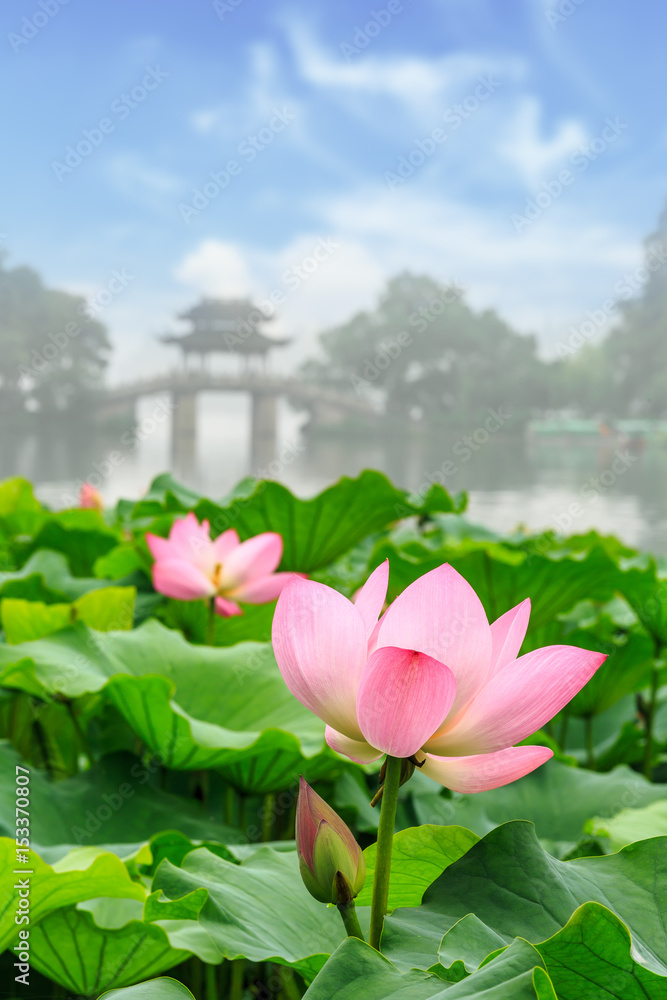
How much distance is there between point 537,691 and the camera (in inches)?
9.6

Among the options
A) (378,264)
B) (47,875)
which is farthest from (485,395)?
(47,875)

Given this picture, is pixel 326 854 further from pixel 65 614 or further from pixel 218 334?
pixel 218 334

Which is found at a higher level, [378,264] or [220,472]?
[378,264]

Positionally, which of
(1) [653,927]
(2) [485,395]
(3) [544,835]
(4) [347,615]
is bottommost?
(3) [544,835]

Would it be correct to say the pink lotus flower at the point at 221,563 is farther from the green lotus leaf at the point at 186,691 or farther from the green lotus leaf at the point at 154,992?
the green lotus leaf at the point at 154,992

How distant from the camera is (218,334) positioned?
671 centimetres

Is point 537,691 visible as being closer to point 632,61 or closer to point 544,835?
point 544,835

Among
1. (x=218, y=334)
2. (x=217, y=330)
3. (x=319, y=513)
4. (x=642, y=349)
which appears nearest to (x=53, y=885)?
(x=319, y=513)

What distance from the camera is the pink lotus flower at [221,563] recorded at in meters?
0.72

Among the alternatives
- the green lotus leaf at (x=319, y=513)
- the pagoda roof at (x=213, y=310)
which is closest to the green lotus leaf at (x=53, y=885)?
the green lotus leaf at (x=319, y=513)

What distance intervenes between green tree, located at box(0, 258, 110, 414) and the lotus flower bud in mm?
3595

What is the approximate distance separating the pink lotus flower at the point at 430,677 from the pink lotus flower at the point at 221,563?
1.50ft

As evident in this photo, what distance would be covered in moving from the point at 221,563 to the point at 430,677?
512 millimetres

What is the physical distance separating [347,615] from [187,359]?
6412 mm
